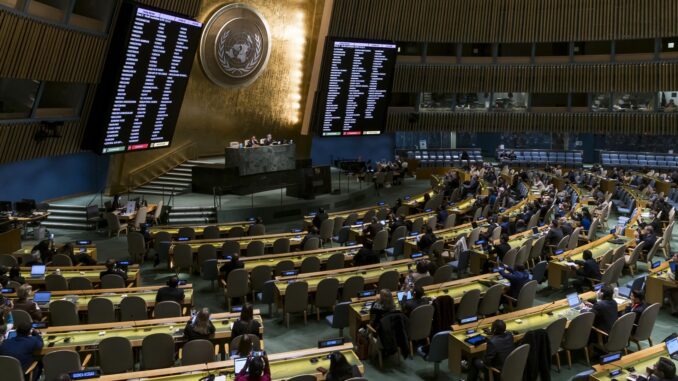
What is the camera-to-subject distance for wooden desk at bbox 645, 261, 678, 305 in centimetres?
1057

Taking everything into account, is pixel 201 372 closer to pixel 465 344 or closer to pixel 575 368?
pixel 465 344

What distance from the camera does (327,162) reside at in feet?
98.8

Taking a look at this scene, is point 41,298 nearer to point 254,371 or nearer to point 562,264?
point 254,371

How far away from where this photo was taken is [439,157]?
32.2m

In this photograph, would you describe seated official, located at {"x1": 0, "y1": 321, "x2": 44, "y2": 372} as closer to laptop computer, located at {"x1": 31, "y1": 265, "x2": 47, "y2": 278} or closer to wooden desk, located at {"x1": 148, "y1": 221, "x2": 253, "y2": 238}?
laptop computer, located at {"x1": 31, "y1": 265, "x2": 47, "y2": 278}

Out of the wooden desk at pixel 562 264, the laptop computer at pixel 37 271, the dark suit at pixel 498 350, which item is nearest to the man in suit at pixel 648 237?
the wooden desk at pixel 562 264

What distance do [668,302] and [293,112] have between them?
62.5 ft

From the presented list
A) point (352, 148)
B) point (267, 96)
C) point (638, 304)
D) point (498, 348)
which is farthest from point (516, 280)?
point (352, 148)

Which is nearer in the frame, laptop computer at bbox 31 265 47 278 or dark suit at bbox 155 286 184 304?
dark suit at bbox 155 286 184 304

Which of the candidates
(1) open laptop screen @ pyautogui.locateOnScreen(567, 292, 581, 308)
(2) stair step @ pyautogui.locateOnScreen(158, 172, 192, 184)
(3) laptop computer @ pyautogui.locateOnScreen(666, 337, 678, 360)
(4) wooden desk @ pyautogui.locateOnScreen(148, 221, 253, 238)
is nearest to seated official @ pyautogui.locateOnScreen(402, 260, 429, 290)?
(1) open laptop screen @ pyautogui.locateOnScreen(567, 292, 581, 308)

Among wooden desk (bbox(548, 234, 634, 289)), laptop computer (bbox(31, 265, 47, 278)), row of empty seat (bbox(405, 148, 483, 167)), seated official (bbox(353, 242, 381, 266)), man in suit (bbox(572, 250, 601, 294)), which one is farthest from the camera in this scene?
row of empty seat (bbox(405, 148, 483, 167))

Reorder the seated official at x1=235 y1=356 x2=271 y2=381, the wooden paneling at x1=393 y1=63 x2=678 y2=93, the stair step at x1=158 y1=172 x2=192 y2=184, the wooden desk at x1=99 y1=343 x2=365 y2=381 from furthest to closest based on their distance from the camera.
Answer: the wooden paneling at x1=393 y1=63 x2=678 y2=93, the stair step at x1=158 y1=172 x2=192 y2=184, the wooden desk at x1=99 y1=343 x2=365 y2=381, the seated official at x1=235 y1=356 x2=271 y2=381

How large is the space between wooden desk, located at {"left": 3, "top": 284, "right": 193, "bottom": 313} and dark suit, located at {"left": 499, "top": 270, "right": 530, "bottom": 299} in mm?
5197

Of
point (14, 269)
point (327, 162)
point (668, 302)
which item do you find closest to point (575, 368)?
point (668, 302)
